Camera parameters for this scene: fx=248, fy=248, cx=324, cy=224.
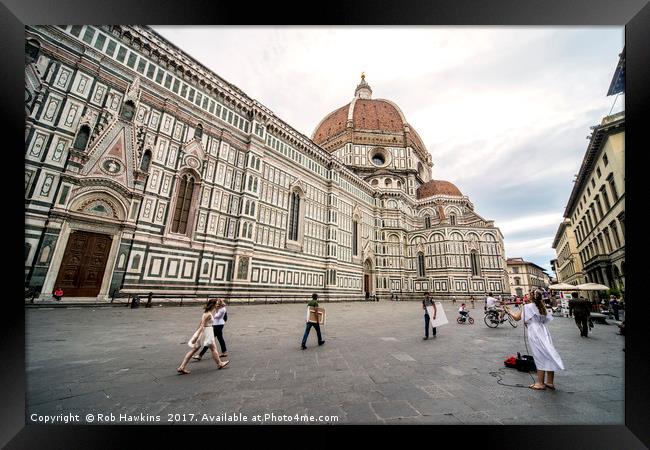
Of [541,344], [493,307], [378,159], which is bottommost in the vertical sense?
[541,344]

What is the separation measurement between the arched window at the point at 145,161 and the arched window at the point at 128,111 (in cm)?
189

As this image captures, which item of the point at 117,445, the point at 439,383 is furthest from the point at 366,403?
the point at 117,445

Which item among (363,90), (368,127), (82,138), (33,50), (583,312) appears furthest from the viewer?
(363,90)

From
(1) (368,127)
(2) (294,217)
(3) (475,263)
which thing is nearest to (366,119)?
(1) (368,127)

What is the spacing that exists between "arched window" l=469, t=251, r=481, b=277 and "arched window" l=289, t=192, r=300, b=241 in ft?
93.2

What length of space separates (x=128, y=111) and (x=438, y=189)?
1690 inches

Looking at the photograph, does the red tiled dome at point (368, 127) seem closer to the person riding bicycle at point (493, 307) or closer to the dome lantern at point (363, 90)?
the dome lantern at point (363, 90)

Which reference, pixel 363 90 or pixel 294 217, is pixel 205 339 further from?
pixel 363 90

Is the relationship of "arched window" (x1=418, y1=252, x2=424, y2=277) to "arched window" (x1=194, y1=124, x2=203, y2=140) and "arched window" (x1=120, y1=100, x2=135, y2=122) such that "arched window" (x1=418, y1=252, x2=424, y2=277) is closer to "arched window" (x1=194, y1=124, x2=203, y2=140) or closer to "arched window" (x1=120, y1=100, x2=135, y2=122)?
"arched window" (x1=194, y1=124, x2=203, y2=140)

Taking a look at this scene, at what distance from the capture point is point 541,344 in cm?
372

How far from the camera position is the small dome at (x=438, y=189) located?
4328 cm

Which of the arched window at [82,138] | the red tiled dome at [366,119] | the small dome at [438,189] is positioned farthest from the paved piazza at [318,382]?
the red tiled dome at [366,119]

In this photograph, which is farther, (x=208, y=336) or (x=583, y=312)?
(x=583, y=312)
